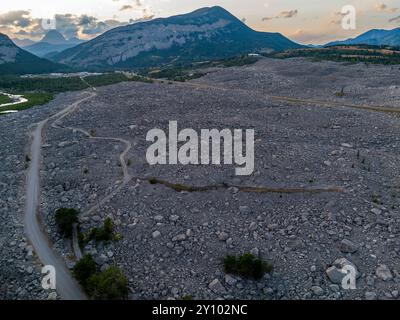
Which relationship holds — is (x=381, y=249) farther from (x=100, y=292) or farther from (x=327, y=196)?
(x=100, y=292)

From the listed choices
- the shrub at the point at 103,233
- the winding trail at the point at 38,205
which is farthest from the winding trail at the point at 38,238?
the shrub at the point at 103,233

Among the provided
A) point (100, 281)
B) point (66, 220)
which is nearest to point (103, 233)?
point (66, 220)

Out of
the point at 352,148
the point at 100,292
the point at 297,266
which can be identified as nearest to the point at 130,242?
the point at 100,292

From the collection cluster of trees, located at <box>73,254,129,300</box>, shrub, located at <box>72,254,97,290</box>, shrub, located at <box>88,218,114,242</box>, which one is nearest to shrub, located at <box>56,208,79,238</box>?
shrub, located at <box>88,218,114,242</box>

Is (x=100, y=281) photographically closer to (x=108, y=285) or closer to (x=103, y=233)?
(x=108, y=285)

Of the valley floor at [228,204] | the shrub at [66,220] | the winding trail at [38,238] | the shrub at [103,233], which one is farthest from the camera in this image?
the shrub at [66,220]

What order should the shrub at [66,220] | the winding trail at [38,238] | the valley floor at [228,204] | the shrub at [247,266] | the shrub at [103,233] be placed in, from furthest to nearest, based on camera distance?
the shrub at [66,220]
the shrub at [103,233]
the valley floor at [228,204]
the shrub at [247,266]
the winding trail at [38,238]

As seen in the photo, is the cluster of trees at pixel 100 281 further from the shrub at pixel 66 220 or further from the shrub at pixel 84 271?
the shrub at pixel 66 220

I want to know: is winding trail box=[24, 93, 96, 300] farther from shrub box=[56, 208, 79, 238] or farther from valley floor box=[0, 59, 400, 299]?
shrub box=[56, 208, 79, 238]
